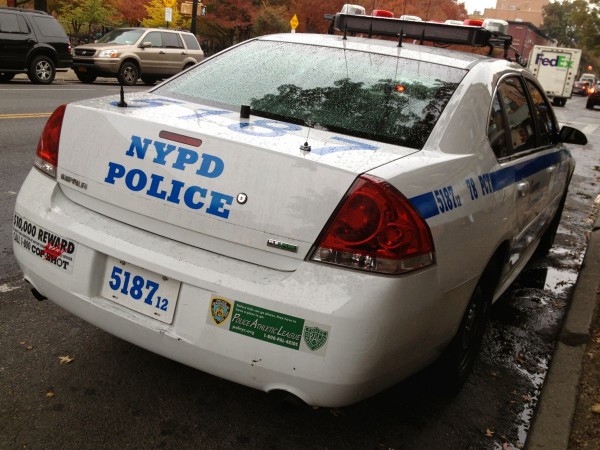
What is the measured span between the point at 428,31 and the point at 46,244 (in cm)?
292

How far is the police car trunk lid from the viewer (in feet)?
7.60

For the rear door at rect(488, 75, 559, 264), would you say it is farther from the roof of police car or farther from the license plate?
the license plate

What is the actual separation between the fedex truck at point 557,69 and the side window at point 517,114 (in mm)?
37426

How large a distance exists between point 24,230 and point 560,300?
384 cm

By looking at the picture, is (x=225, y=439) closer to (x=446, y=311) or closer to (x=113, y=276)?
(x=113, y=276)

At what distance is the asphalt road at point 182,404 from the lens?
2631mm

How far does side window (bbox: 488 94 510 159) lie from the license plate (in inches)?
66.6

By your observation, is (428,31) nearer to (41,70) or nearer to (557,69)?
(41,70)

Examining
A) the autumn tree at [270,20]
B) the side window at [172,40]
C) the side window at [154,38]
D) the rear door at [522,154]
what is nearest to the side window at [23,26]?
the side window at [154,38]

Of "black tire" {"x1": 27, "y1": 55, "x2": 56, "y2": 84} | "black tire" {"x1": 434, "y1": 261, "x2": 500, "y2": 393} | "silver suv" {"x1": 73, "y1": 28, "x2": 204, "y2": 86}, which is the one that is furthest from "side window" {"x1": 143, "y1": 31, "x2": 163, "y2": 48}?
"black tire" {"x1": 434, "y1": 261, "x2": 500, "y2": 393}

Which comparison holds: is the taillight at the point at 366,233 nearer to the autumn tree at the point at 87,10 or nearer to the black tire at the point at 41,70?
the black tire at the point at 41,70

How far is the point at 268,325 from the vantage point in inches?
89.4

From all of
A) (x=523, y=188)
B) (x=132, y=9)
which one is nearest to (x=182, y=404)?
(x=523, y=188)

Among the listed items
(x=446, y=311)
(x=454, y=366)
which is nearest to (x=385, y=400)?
(x=454, y=366)
